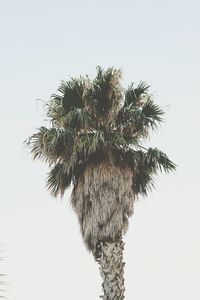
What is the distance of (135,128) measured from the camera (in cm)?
1988

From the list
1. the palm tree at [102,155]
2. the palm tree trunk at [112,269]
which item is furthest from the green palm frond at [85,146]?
the palm tree trunk at [112,269]

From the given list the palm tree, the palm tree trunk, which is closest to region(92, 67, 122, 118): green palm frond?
the palm tree

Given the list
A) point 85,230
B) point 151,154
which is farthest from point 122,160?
point 85,230

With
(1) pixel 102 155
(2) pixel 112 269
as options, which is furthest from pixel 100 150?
(2) pixel 112 269

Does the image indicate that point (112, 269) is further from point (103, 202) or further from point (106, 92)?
point (106, 92)

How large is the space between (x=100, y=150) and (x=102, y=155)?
140mm

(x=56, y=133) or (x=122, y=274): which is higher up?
(x=56, y=133)

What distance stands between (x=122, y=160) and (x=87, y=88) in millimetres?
2195

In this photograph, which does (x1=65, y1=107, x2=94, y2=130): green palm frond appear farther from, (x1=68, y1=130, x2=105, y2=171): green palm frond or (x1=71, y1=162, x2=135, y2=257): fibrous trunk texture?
(x1=71, y1=162, x2=135, y2=257): fibrous trunk texture

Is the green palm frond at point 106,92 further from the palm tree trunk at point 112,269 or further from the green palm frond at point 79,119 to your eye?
the palm tree trunk at point 112,269

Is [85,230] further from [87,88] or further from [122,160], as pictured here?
[87,88]

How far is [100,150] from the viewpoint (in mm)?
19312

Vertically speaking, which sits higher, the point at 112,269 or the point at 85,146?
the point at 85,146

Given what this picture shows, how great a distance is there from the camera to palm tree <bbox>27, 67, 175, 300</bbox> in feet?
60.7
